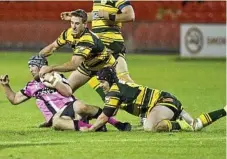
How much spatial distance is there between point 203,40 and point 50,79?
18.8 meters

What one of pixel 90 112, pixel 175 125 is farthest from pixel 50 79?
pixel 175 125

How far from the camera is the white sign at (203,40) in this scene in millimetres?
30125

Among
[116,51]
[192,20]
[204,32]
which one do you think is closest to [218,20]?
[192,20]

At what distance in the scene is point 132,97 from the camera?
11508 mm

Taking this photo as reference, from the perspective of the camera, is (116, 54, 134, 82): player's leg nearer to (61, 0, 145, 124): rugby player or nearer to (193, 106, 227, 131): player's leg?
(61, 0, 145, 124): rugby player

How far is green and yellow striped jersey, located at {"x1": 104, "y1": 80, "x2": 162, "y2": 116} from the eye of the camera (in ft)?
37.4

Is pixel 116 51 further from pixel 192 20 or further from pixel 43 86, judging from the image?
pixel 192 20

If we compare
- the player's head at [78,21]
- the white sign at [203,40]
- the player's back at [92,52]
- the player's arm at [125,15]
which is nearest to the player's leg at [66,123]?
the player's back at [92,52]

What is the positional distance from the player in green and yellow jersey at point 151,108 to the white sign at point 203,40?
18608 mm

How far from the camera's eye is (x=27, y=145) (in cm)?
1024

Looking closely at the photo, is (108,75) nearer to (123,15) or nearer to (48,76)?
(48,76)

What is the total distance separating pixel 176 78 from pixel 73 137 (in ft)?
40.3

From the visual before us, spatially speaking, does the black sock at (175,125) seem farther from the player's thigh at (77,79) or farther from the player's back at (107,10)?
the player's back at (107,10)

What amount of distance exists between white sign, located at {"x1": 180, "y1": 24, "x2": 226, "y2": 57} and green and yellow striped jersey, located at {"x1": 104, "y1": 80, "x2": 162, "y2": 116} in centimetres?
1869
